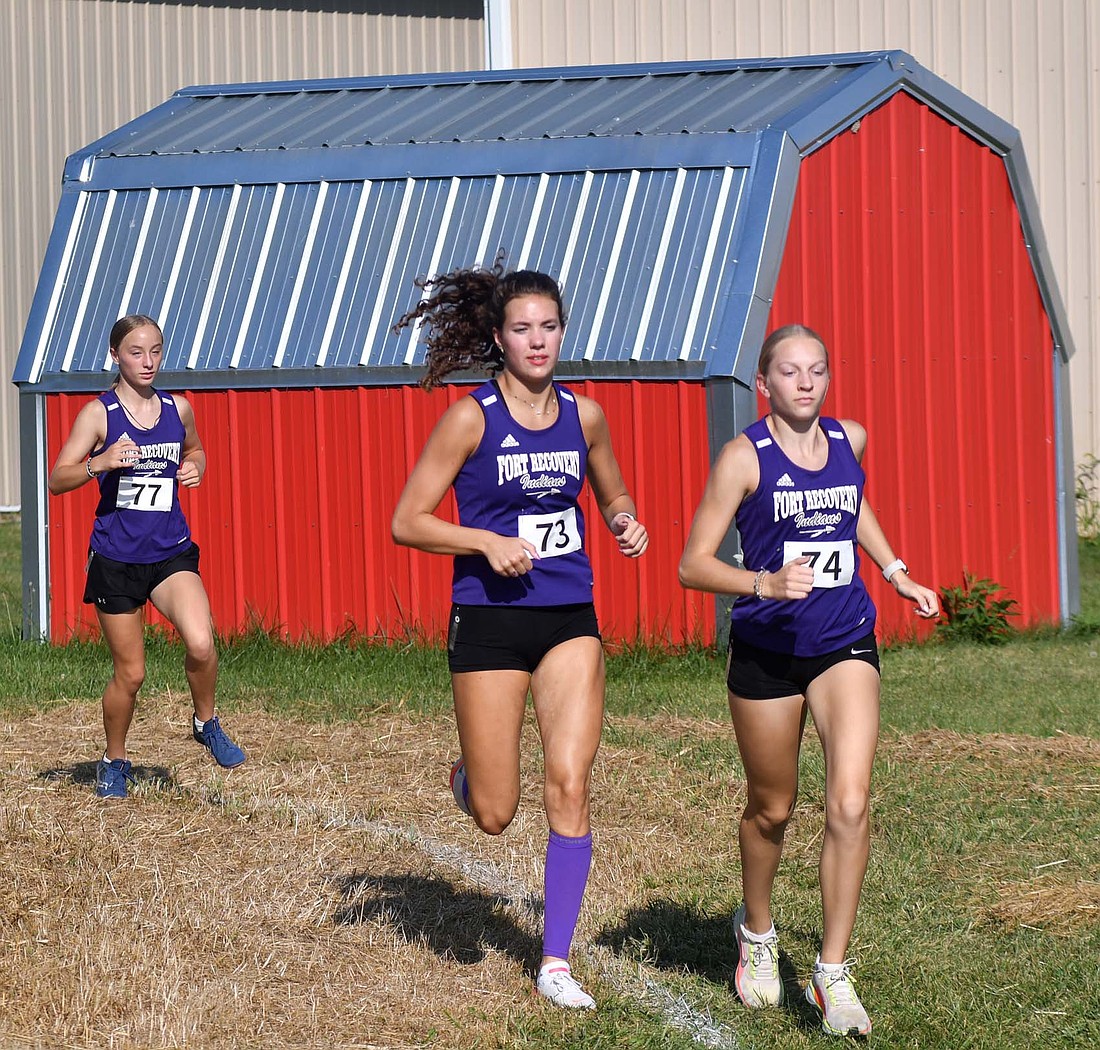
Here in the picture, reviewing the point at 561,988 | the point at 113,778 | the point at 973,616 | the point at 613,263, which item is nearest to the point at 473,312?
the point at 561,988

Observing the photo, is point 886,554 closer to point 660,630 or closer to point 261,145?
point 660,630

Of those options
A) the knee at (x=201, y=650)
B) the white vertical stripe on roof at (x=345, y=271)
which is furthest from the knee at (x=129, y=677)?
the white vertical stripe on roof at (x=345, y=271)

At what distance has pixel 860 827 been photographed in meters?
5.27

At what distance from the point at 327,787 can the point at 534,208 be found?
5195 millimetres

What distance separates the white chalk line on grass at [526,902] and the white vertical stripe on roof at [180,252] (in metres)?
5.92

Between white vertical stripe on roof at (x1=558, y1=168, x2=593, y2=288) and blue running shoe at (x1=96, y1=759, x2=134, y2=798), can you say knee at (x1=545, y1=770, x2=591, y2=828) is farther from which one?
white vertical stripe on roof at (x1=558, y1=168, x2=593, y2=288)

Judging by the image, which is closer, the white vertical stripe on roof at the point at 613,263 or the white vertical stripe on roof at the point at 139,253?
the white vertical stripe on roof at the point at 613,263

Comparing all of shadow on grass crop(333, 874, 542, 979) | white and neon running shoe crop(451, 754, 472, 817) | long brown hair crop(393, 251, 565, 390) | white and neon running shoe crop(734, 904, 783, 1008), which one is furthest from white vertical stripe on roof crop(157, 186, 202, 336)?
white and neon running shoe crop(734, 904, 783, 1008)

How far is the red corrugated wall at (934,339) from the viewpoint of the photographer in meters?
12.9

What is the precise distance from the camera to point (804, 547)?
219 inches

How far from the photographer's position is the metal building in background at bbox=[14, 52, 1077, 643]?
12.0 metres

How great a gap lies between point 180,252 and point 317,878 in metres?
7.51

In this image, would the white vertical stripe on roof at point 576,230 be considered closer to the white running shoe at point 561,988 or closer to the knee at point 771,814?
the knee at point 771,814

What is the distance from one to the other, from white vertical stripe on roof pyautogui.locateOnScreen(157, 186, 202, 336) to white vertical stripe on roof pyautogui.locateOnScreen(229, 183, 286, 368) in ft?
2.11
